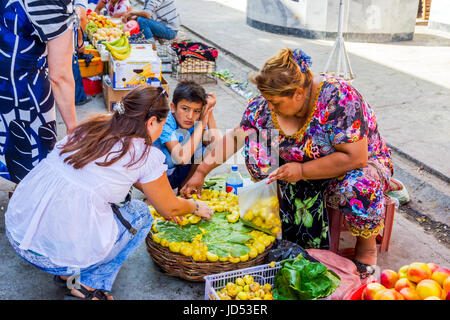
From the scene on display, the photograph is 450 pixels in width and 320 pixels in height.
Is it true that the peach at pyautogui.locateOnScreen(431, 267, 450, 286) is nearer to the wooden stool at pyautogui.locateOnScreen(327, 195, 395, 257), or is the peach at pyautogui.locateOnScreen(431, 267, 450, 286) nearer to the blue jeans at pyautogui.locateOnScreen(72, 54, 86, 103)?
the wooden stool at pyautogui.locateOnScreen(327, 195, 395, 257)

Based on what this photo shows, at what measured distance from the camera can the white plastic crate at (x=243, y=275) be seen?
2.43m

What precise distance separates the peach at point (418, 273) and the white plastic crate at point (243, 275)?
2.11 feet

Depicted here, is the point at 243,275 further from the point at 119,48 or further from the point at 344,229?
the point at 119,48

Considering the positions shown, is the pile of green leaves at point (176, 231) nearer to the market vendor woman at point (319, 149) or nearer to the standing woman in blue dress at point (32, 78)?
the market vendor woman at point (319, 149)

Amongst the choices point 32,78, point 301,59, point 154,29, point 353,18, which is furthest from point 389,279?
point 353,18

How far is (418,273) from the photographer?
213cm

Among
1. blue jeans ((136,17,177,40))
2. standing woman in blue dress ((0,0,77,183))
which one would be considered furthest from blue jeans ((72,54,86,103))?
standing woman in blue dress ((0,0,77,183))

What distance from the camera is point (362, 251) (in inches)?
111

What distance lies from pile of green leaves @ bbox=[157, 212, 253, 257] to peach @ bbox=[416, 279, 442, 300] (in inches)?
35.9

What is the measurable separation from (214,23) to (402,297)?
873 cm

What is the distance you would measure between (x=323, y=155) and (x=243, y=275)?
2.49ft

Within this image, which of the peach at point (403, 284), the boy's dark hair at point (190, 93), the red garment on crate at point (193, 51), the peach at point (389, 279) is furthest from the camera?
the red garment on crate at point (193, 51)

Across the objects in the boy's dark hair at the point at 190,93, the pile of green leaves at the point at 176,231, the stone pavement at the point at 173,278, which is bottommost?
the stone pavement at the point at 173,278

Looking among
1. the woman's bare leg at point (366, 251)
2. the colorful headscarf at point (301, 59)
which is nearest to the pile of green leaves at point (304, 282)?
the woman's bare leg at point (366, 251)
